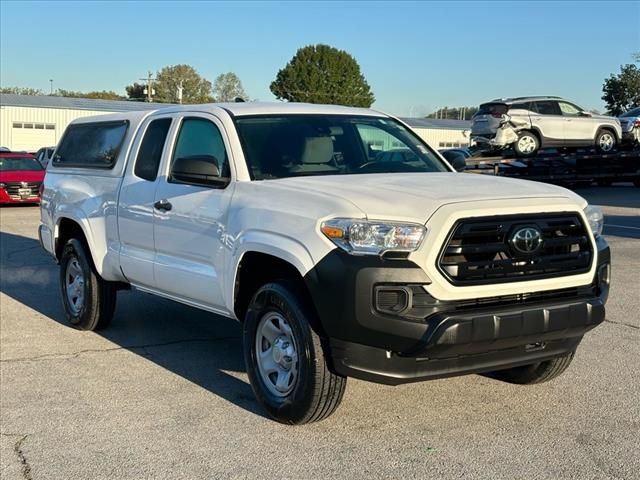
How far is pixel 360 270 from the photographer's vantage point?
404cm

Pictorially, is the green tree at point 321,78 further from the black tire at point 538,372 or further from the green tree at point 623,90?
the black tire at point 538,372

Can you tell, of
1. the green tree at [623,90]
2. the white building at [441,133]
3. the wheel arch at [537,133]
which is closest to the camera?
the wheel arch at [537,133]

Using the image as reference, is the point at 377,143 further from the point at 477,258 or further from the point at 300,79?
the point at 300,79

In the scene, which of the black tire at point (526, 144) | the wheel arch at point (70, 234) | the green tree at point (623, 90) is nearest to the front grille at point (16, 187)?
the black tire at point (526, 144)

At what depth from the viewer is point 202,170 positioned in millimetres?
5227

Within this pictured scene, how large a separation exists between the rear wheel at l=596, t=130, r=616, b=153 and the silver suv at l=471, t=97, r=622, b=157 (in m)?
0.03

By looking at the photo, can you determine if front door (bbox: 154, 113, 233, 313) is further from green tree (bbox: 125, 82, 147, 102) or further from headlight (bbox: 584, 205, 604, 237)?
green tree (bbox: 125, 82, 147, 102)

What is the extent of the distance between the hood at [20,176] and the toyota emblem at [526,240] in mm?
19986

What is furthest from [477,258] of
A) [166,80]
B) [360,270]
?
[166,80]

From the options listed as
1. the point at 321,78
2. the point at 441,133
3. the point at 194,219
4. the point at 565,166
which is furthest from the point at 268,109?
the point at 321,78

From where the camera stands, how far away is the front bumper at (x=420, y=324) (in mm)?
4039

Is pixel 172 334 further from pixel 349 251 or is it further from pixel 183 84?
pixel 183 84

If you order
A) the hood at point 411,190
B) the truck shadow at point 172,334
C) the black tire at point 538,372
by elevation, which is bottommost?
the truck shadow at point 172,334

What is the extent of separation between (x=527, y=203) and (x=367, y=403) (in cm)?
169
